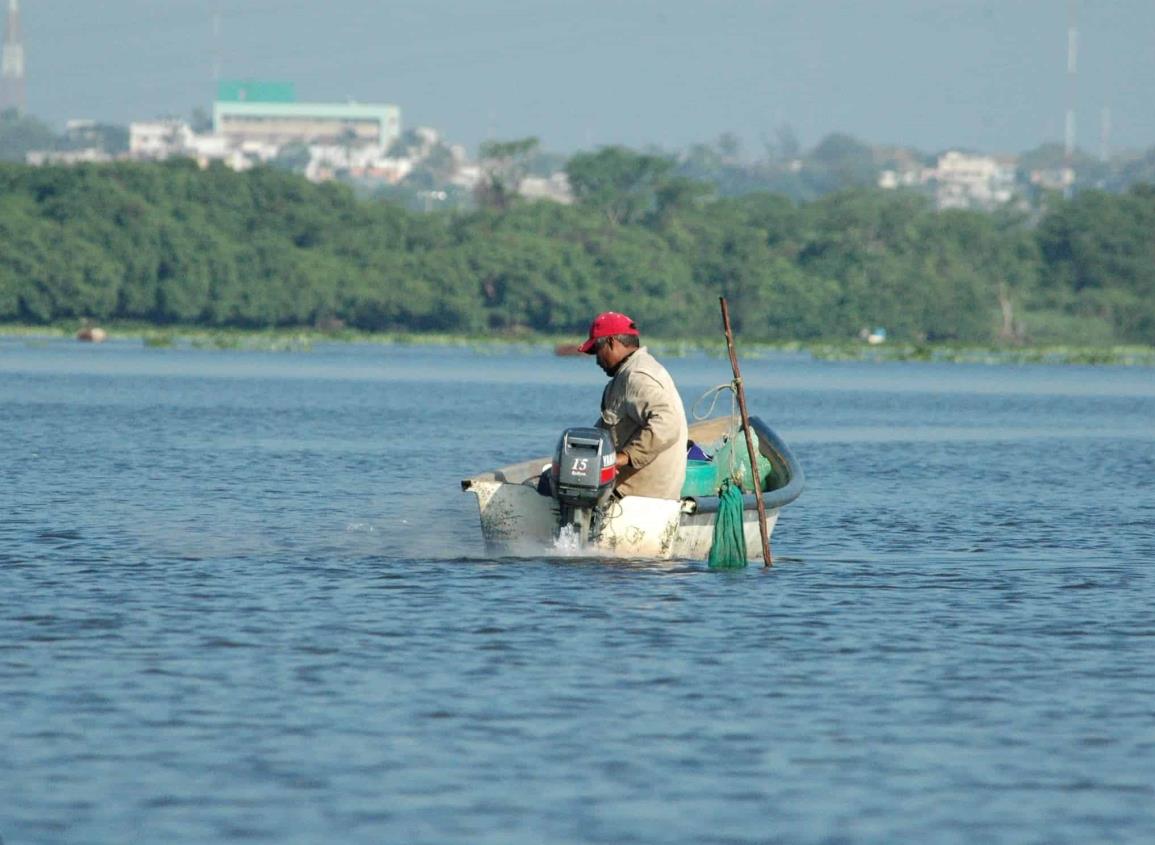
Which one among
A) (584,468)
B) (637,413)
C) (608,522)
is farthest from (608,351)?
(608,522)

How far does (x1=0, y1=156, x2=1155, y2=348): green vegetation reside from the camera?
470 feet

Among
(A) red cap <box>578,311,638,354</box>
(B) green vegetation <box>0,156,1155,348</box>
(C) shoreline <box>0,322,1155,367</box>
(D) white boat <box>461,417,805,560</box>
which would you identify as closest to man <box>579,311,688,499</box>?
(A) red cap <box>578,311,638,354</box>

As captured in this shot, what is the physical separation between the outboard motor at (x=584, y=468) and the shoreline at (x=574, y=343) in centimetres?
10681

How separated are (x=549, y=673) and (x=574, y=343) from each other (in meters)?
126

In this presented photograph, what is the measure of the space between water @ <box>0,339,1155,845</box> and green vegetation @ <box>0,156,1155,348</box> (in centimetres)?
11403

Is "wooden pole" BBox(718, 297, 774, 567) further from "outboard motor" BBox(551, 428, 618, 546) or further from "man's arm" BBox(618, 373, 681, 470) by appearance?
"outboard motor" BBox(551, 428, 618, 546)

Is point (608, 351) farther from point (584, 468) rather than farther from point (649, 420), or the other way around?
point (584, 468)

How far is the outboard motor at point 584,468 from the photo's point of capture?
1773cm

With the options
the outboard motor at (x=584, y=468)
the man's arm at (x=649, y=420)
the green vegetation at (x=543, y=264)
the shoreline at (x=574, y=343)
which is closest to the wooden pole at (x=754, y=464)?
the man's arm at (x=649, y=420)

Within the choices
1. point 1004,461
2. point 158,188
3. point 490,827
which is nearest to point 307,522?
point 490,827

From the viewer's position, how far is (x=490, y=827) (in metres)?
10.0

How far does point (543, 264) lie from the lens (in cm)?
15000

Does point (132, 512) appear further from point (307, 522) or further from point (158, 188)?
point (158, 188)

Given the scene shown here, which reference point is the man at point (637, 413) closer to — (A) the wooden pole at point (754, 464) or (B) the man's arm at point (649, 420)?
(B) the man's arm at point (649, 420)
